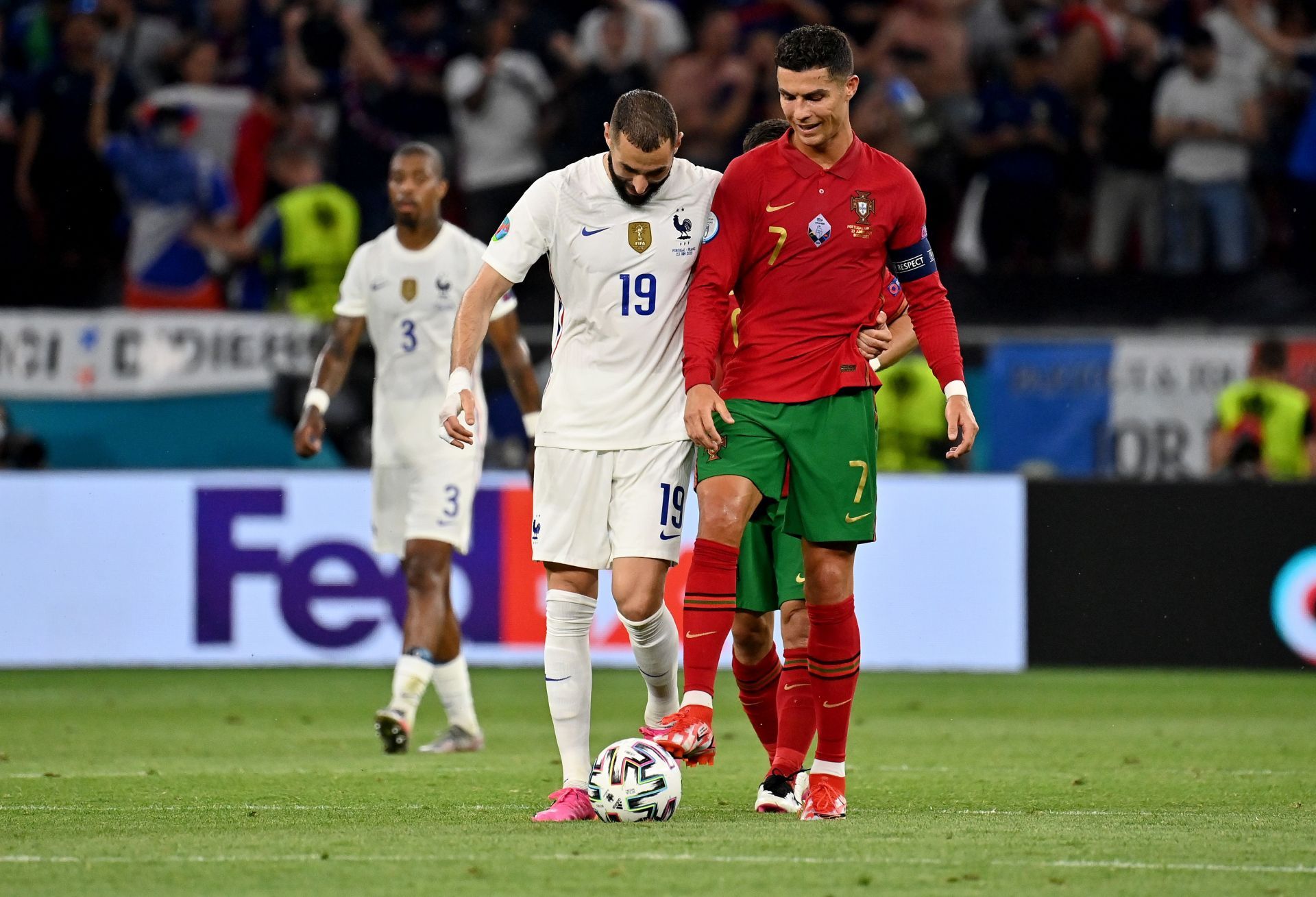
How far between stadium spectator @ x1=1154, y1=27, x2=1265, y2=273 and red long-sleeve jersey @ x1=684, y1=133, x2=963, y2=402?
968 centimetres

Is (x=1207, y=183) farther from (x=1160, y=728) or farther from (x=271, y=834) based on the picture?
(x=271, y=834)

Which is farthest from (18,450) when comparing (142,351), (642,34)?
(642,34)

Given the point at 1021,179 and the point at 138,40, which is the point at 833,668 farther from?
the point at 138,40

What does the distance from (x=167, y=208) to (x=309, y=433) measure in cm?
671

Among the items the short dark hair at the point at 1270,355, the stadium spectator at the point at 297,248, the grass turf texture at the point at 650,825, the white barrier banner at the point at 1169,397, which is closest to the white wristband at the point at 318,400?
the grass turf texture at the point at 650,825

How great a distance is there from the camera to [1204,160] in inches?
639

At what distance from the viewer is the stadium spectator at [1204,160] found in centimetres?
1611

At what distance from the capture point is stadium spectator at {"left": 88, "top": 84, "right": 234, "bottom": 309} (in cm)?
1554

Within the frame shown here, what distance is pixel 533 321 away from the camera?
49.6 ft

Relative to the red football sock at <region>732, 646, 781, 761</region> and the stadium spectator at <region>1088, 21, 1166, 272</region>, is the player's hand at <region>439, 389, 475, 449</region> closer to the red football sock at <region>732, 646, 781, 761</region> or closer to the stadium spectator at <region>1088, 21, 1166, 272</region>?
the red football sock at <region>732, 646, 781, 761</region>

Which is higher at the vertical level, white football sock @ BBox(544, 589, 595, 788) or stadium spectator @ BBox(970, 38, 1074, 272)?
stadium spectator @ BBox(970, 38, 1074, 272)

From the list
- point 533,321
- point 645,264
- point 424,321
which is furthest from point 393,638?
point 645,264

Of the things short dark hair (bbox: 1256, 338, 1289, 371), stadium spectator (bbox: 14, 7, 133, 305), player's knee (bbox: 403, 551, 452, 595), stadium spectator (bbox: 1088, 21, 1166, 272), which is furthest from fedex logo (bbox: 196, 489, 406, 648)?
stadium spectator (bbox: 1088, 21, 1166, 272)

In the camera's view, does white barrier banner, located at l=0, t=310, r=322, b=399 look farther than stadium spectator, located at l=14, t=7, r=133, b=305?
No
